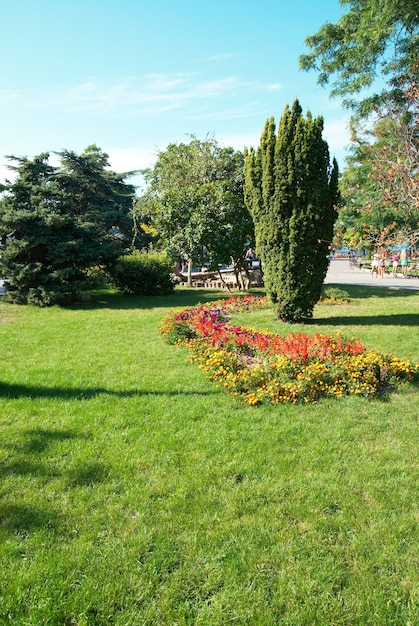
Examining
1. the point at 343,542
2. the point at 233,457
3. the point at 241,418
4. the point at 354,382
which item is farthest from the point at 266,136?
the point at 343,542

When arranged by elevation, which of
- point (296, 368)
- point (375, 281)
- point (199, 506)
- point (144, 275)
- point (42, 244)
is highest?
point (42, 244)

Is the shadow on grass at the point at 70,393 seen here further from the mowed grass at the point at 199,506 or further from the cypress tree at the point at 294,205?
the cypress tree at the point at 294,205

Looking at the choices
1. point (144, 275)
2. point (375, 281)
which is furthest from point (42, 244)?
point (375, 281)

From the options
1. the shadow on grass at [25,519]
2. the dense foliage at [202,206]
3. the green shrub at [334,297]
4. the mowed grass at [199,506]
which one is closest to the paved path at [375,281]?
the green shrub at [334,297]

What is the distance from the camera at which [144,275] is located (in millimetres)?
15281

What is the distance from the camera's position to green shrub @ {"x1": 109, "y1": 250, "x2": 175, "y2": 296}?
49.3ft

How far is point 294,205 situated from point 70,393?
6.04 m

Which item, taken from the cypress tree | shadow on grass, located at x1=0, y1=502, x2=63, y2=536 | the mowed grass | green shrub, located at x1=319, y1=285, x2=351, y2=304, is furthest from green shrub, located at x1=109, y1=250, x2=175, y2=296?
shadow on grass, located at x1=0, y1=502, x2=63, y2=536

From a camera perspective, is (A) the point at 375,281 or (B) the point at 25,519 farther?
(A) the point at 375,281

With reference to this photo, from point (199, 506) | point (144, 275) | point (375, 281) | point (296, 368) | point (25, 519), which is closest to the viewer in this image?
point (25, 519)

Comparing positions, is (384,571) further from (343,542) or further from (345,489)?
(345,489)

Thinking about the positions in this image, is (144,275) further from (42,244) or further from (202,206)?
(42,244)

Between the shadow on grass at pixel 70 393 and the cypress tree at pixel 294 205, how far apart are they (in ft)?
15.3

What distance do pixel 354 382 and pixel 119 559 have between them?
3.50 meters
